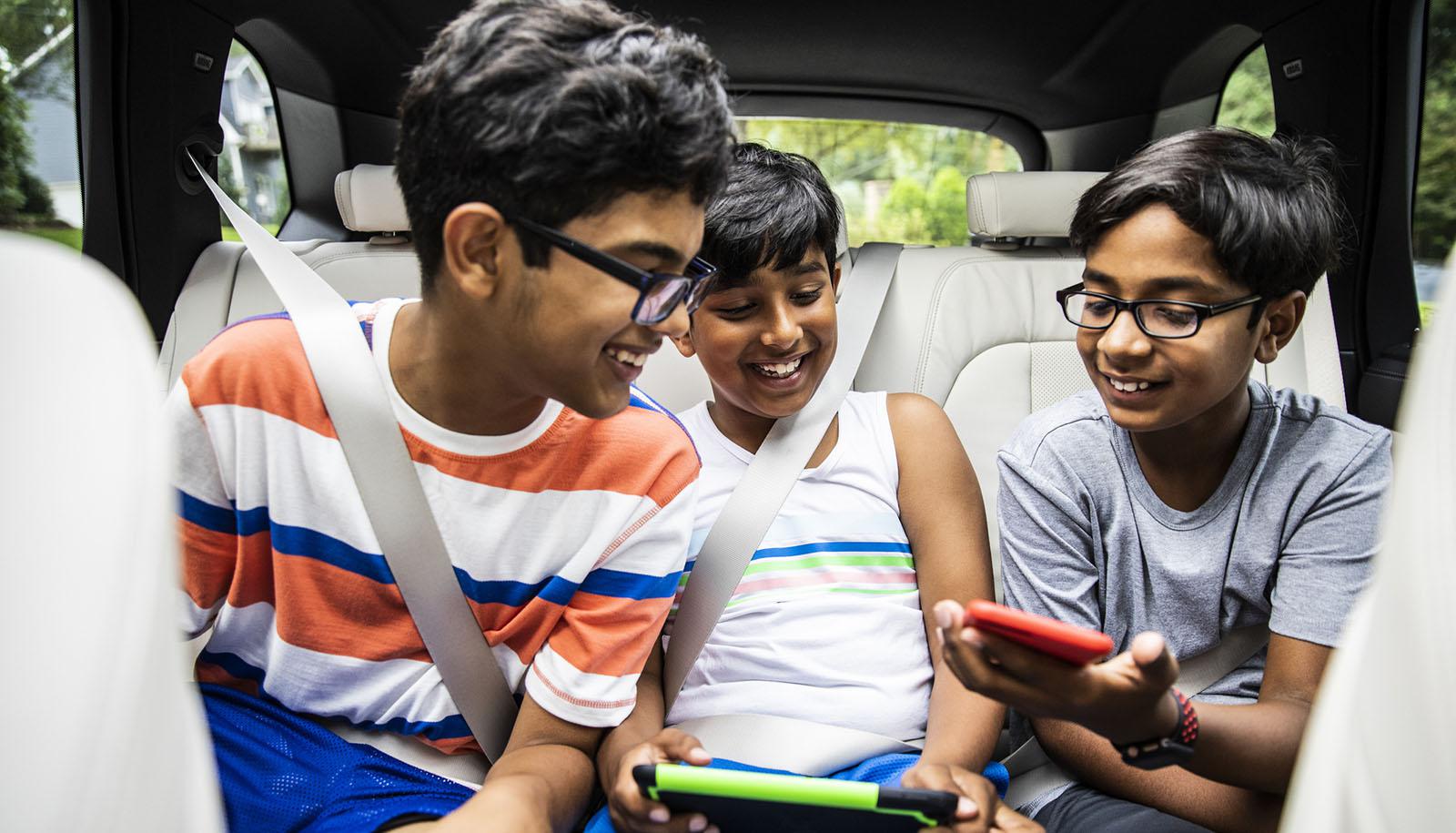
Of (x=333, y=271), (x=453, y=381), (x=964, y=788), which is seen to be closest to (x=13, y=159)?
(x=333, y=271)

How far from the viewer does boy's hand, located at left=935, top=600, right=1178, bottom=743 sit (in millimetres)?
911

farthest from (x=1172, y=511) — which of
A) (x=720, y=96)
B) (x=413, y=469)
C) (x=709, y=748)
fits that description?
(x=413, y=469)

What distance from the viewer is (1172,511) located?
1.36 meters

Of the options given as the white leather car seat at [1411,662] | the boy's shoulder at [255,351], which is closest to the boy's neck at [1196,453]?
the white leather car seat at [1411,662]

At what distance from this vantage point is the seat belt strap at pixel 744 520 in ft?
4.86

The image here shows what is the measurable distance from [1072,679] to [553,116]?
2.40 feet

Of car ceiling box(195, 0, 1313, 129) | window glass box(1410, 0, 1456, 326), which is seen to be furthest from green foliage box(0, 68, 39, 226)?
window glass box(1410, 0, 1456, 326)

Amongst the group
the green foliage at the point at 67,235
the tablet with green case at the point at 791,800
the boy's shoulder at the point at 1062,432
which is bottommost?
the tablet with green case at the point at 791,800

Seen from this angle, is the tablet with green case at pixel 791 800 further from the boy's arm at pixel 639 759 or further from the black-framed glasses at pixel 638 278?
the black-framed glasses at pixel 638 278

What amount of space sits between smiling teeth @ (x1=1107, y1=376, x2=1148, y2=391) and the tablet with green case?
0.57 metres

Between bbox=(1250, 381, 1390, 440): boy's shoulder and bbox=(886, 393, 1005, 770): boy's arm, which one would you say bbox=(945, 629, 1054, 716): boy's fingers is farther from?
bbox=(1250, 381, 1390, 440): boy's shoulder

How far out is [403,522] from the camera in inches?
48.1

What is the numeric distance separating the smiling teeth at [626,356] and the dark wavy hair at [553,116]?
124mm

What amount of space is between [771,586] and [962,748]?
0.36m
